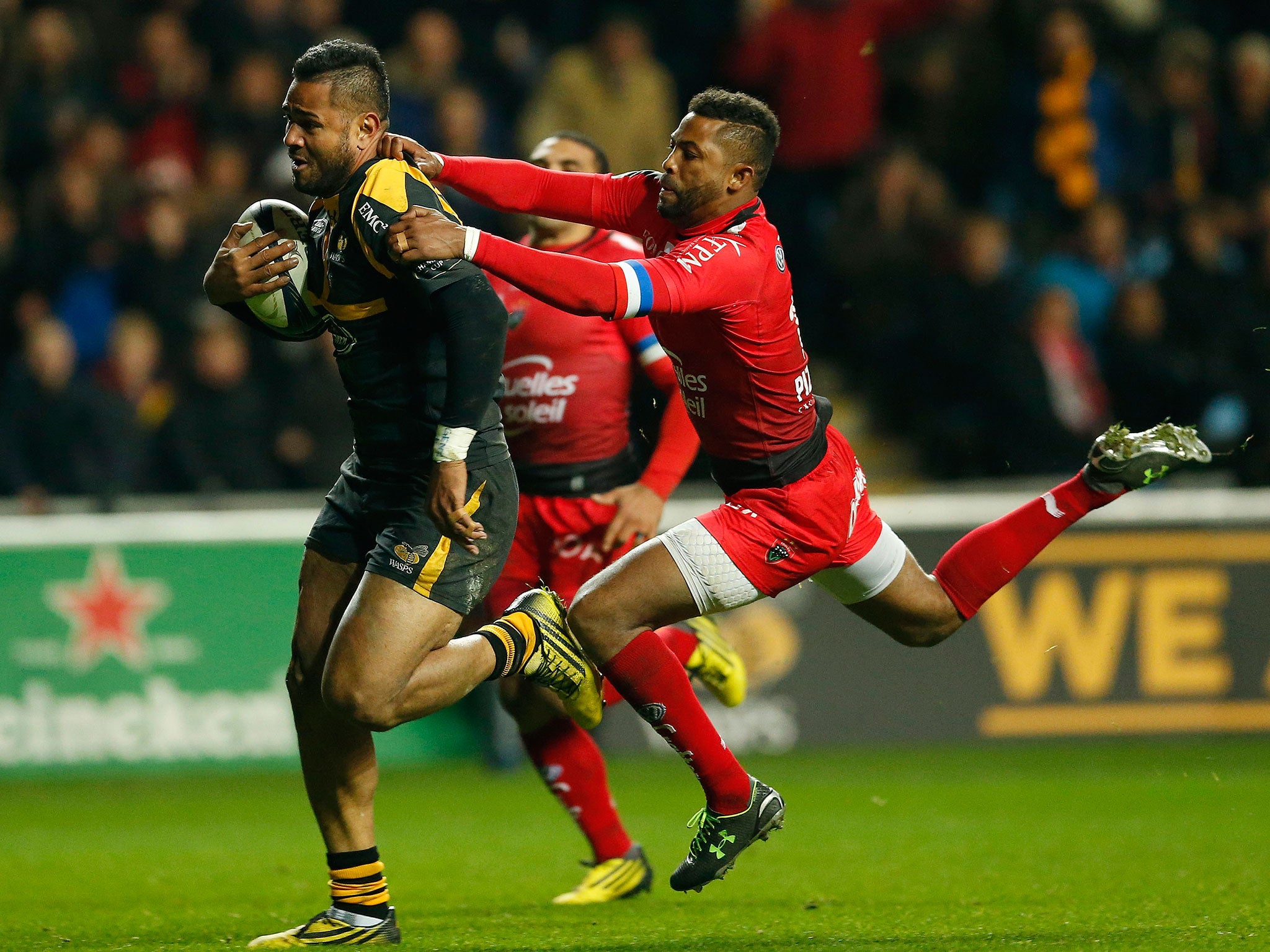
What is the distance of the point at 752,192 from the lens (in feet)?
17.2

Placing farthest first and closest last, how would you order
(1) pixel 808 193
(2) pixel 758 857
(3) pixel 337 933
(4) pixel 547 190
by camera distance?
(1) pixel 808 193, (2) pixel 758 857, (4) pixel 547 190, (3) pixel 337 933

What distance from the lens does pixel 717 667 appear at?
6.26m

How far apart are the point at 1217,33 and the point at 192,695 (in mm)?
9162

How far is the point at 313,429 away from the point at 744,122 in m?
6.05

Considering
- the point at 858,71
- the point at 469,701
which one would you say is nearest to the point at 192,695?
the point at 469,701

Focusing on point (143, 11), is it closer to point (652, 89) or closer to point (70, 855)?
point (652, 89)

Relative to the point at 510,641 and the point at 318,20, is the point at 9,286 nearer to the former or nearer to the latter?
the point at 318,20

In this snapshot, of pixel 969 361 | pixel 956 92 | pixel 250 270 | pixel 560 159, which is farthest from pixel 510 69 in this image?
pixel 250 270

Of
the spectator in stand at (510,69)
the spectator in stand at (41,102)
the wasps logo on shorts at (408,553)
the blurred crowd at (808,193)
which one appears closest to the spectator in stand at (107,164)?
the blurred crowd at (808,193)

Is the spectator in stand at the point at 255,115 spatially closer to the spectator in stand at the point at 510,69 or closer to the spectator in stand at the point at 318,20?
the spectator in stand at the point at 318,20

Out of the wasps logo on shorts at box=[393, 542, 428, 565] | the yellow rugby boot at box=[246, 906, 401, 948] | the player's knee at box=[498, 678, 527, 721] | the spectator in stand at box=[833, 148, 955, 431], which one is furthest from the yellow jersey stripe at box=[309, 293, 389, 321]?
the spectator in stand at box=[833, 148, 955, 431]

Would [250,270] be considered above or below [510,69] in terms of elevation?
below

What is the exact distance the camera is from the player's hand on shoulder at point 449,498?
4.78 meters

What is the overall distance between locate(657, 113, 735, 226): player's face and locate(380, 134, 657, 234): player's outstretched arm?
0.33m
